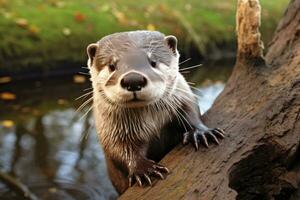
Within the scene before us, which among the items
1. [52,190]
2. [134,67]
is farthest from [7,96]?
[134,67]

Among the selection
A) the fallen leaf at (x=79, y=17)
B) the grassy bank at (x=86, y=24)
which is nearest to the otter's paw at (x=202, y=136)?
the grassy bank at (x=86, y=24)

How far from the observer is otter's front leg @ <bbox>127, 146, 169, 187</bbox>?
2.63 meters

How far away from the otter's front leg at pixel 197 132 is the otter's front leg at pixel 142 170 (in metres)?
0.22

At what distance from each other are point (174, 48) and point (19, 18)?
472 centimetres

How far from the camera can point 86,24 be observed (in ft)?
24.3

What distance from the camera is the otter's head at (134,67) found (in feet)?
7.70

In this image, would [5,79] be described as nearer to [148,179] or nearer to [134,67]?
[148,179]

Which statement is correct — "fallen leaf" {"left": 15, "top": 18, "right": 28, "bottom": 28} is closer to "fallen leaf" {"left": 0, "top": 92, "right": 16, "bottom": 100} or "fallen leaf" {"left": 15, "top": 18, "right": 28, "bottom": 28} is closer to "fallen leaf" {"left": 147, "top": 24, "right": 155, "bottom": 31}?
"fallen leaf" {"left": 0, "top": 92, "right": 16, "bottom": 100}

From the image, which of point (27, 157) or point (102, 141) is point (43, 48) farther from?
point (102, 141)

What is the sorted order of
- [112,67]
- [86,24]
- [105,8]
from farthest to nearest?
[105,8] → [86,24] → [112,67]

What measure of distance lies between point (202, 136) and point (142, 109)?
32 cm

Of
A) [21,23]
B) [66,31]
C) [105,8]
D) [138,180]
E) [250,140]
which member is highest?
[105,8]

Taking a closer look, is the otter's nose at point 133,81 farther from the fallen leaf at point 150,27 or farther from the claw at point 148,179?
the fallen leaf at point 150,27

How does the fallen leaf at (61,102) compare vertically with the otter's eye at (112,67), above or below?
below
